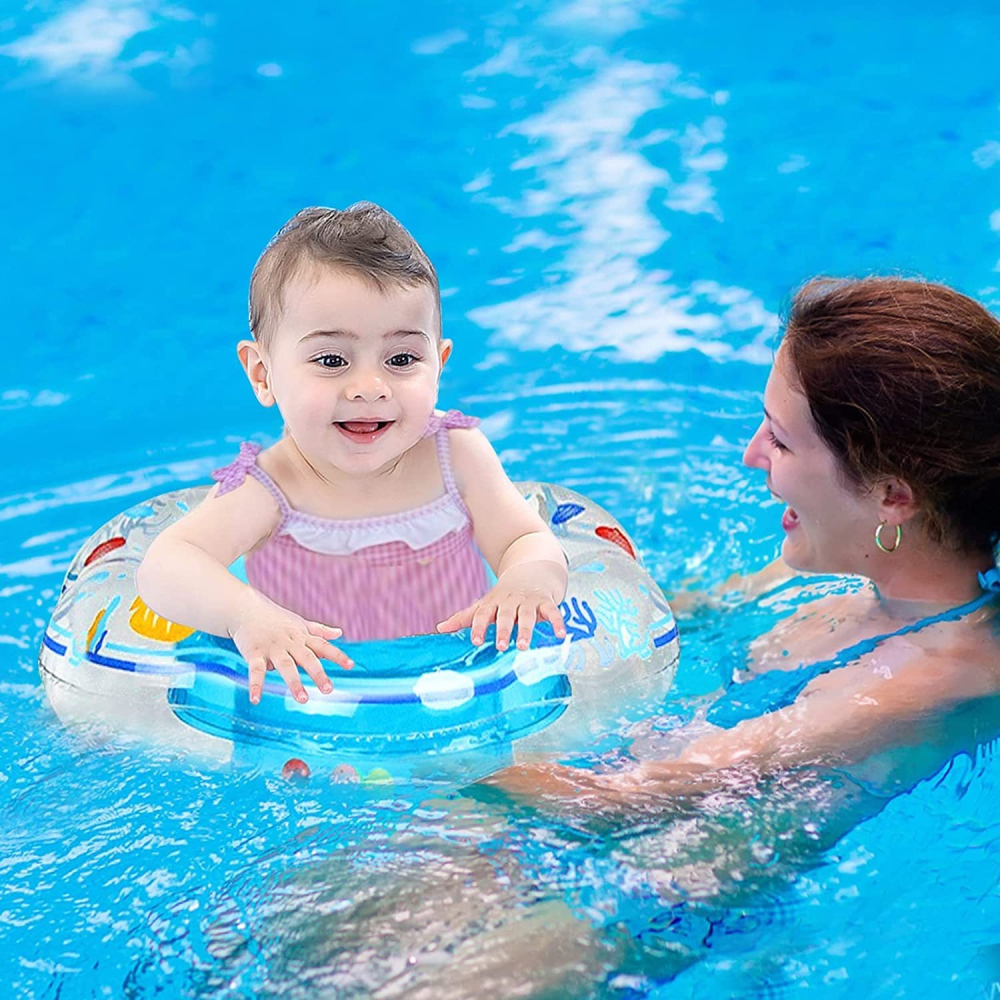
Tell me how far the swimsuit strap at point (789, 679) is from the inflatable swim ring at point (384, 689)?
6.4 inches

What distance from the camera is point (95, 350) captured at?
5.57 metres

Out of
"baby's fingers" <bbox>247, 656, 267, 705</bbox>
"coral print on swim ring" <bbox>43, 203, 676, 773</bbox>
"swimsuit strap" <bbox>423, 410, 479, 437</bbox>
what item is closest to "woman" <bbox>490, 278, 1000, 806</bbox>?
"coral print on swim ring" <bbox>43, 203, 676, 773</bbox>

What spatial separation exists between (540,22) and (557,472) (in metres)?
3.43

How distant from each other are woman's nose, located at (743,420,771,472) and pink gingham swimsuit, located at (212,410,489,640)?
61cm

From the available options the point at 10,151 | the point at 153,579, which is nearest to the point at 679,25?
the point at 10,151

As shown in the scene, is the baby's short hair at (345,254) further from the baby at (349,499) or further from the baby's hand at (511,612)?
the baby's hand at (511,612)

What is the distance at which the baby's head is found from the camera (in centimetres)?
281

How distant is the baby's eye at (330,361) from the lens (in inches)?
112

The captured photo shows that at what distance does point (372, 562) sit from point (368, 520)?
0.30 ft

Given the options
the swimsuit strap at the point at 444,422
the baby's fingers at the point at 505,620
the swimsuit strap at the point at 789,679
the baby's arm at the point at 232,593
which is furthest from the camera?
the swimsuit strap at the point at 444,422

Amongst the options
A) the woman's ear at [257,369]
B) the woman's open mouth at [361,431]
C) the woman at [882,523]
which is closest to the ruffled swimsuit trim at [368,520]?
the woman's ear at [257,369]

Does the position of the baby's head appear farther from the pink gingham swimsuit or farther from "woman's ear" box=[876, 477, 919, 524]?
"woman's ear" box=[876, 477, 919, 524]

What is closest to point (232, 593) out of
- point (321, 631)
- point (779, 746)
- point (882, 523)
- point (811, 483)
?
point (321, 631)

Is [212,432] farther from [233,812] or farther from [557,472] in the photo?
[233,812]
